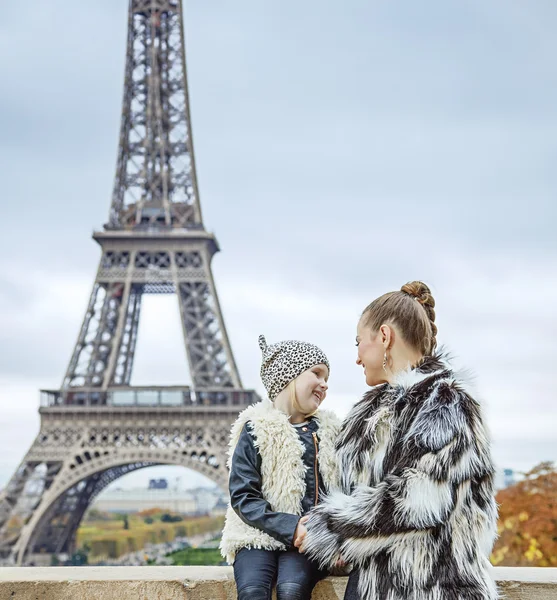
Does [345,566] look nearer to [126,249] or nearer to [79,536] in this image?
[126,249]

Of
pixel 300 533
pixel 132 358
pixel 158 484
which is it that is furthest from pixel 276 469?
pixel 158 484

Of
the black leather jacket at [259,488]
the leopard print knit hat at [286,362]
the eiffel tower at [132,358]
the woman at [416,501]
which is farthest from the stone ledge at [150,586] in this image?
the eiffel tower at [132,358]

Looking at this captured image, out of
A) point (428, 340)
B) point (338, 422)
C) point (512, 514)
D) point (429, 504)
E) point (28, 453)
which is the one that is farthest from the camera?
point (28, 453)

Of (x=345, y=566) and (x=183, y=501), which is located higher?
(x=183, y=501)

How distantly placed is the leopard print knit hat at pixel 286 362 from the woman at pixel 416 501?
377 millimetres

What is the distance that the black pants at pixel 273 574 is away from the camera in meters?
2.95

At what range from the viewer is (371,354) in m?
3.04

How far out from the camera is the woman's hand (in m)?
2.93

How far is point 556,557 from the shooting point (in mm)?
12078

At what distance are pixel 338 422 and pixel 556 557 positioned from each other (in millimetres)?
10047

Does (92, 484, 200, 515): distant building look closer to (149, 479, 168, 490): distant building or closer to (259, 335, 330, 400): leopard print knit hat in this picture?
(149, 479, 168, 490): distant building

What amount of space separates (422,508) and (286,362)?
82cm

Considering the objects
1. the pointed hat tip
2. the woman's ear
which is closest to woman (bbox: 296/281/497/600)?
the woman's ear

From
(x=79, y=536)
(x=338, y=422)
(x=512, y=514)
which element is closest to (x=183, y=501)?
(x=79, y=536)
